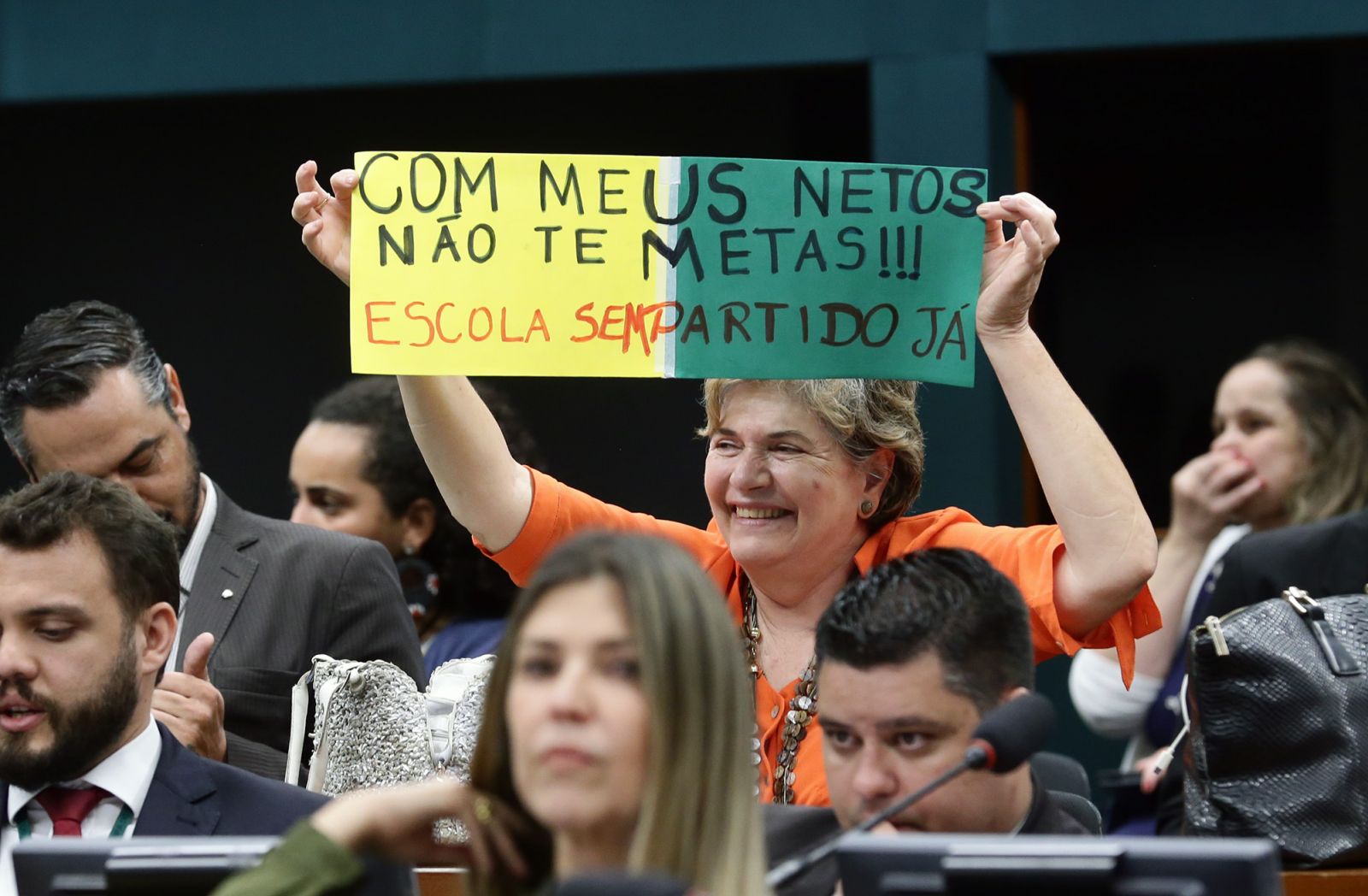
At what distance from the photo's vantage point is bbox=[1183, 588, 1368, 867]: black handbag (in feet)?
11.4

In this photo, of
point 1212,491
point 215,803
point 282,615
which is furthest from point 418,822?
point 1212,491

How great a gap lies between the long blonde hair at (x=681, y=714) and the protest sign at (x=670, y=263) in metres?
1.33

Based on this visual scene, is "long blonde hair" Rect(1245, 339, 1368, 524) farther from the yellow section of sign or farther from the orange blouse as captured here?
the yellow section of sign

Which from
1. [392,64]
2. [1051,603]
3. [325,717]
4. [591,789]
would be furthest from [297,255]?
[591,789]

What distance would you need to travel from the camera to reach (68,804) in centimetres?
340

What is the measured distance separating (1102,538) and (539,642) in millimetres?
1397

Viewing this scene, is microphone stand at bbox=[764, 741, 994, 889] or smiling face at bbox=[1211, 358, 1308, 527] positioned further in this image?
smiling face at bbox=[1211, 358, 1308, 527]

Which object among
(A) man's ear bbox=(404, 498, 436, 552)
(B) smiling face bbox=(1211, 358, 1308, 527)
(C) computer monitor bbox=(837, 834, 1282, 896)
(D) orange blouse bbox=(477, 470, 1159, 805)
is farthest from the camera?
(B) smiling face bbox=(1211, 358, 1308, 527)

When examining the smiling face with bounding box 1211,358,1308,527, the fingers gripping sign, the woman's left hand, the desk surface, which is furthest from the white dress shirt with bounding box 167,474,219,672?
the smiling face with bounding box 1211,358,1308,527

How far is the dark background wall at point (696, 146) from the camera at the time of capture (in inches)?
240

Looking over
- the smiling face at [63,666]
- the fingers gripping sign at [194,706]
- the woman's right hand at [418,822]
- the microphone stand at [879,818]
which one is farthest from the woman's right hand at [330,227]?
the microphone stand at [879,818]

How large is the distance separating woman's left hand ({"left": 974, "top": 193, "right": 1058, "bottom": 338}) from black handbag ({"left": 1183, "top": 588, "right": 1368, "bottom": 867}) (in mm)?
678

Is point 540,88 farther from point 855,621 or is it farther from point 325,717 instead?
point 855,621

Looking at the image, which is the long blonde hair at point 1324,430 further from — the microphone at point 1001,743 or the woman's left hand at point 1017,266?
the microphone at point 1001,743
